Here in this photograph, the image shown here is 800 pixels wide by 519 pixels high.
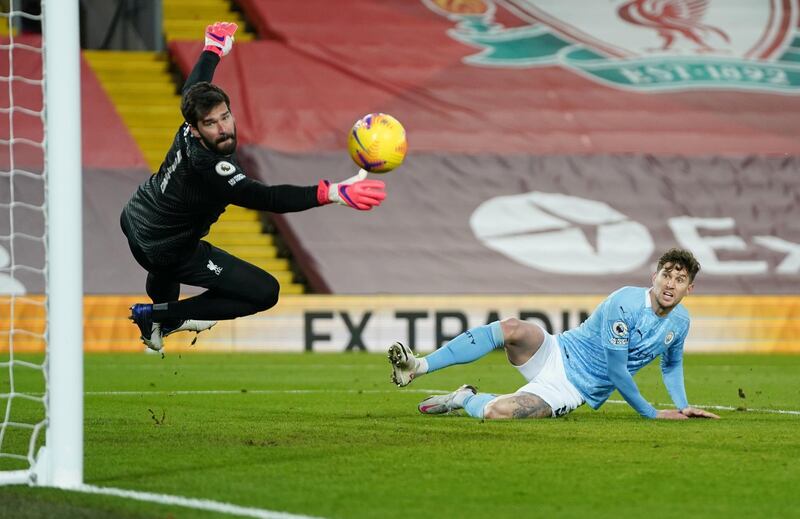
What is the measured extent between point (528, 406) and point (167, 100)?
14.8 metres

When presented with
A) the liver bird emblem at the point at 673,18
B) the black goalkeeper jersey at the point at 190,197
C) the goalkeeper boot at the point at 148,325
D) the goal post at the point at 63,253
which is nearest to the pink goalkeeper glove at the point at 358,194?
the black goalkeeper jersey at the point at 190,197

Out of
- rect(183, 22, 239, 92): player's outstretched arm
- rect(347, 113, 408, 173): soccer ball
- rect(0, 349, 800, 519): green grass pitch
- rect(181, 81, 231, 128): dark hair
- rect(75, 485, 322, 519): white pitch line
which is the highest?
rect(183, 22, 239, 92): player's outstretched arm

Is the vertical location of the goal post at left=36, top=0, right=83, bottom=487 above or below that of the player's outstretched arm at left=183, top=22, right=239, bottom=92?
below

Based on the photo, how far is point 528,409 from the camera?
827cm

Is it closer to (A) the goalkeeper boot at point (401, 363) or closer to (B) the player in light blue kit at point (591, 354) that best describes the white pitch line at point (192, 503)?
(A) the goalkeeper boot at point (401, 363)

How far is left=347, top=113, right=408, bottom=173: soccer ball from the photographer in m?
7.34

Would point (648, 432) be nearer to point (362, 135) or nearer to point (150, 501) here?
point (362, 135)

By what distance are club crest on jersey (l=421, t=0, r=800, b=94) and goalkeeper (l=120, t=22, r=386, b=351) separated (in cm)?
1367

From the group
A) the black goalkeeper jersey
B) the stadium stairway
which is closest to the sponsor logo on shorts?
the black goalkeeper jersey

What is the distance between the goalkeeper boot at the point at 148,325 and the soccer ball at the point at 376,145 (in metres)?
2.03

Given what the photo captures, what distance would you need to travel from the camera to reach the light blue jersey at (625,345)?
8039 millimetres

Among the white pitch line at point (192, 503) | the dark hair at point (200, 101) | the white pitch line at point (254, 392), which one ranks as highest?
the dark hair at point (200, 101)

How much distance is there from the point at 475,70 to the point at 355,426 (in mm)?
14342

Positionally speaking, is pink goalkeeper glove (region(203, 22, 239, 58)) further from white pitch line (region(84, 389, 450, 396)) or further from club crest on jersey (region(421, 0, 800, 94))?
club crest on jersey (region(421, 0, 800, 94))
